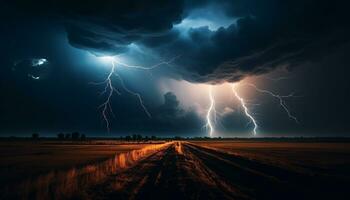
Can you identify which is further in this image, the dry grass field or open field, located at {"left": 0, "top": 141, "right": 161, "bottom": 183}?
the dry grass field

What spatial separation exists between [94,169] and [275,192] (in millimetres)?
12453

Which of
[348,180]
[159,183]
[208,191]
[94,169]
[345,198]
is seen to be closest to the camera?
[345,198]

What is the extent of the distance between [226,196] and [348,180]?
9.22 metres

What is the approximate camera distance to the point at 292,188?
47.4 feet

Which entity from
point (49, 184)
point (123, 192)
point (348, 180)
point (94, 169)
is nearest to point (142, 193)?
point (123, 192)

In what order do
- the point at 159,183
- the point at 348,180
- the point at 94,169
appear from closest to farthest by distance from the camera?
the point at 159,183 → the point at 348,180 → the point at 94,169

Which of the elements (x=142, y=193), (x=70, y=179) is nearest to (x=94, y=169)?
(x=70, y=179)

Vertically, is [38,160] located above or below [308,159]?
above

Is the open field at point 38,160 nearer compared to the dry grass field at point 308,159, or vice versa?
the open field at point 38,160

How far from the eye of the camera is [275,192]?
1334 centimetres

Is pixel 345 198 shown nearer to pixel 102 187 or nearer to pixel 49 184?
pixel 102 187

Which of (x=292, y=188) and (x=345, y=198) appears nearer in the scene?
(x=345, y=198)

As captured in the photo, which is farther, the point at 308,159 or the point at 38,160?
the point at 308,159

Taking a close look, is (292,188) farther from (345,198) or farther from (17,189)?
(17,189)
